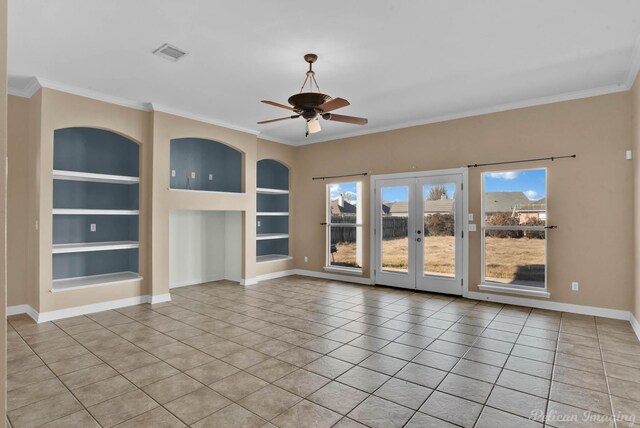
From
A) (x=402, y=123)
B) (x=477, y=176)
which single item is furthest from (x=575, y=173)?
(x=402, y=123)

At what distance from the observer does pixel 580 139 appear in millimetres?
4855

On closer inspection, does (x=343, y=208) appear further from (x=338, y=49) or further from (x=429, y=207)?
(x=338, y=49)

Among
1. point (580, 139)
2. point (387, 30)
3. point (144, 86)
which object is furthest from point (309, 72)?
point (580, 139)

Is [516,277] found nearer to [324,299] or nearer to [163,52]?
[324,299]

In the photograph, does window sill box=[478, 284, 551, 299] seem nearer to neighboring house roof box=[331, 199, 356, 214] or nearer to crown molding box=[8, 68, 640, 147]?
crown molding box=[8, 68, 640, 147]

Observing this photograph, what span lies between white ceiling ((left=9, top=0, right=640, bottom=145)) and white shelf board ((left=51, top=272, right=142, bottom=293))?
2.67m

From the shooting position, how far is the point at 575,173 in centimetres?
489

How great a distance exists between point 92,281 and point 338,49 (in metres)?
4.63

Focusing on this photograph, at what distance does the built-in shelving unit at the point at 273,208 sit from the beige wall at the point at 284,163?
146 mm

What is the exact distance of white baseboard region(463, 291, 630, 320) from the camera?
4.61 m

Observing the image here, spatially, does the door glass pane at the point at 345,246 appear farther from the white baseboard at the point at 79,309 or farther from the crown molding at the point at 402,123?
the white baseboard at the point at 79,309

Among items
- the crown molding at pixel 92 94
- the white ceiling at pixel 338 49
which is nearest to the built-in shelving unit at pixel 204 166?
the crown molding at pixel 92 94

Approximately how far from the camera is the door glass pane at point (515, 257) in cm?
519

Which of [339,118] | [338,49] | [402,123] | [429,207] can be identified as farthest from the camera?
[402,123]
